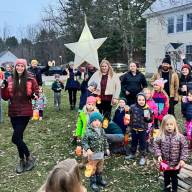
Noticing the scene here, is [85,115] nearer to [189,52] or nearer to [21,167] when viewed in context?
[21,167]

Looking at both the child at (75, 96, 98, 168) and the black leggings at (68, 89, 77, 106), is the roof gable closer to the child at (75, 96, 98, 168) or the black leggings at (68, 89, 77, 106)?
the black leggings at (68, 89, 77, 106)

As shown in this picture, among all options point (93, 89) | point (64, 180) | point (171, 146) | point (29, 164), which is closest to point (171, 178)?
point (171, 146)

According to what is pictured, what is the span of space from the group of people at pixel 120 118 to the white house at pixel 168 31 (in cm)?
2036

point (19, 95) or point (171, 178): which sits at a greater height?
point (19, 95)

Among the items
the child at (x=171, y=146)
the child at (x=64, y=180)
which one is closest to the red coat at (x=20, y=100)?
the child at (x=171, y=146)

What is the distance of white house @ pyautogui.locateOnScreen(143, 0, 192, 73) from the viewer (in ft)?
105

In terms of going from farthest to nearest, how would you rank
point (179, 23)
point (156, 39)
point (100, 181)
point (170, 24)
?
point (156, 39), point (170, 24), point (179, 23), point (100, 181)

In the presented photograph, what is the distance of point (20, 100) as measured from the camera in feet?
23.1

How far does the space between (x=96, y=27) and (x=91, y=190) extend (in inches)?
1370

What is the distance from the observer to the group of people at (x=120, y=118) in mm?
6008

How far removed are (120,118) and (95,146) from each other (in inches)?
78.1

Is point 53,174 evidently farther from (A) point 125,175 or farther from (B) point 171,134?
(A) point 125,175

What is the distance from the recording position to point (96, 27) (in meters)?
40.3

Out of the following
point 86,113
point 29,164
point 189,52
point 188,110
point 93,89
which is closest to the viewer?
point 86,113
